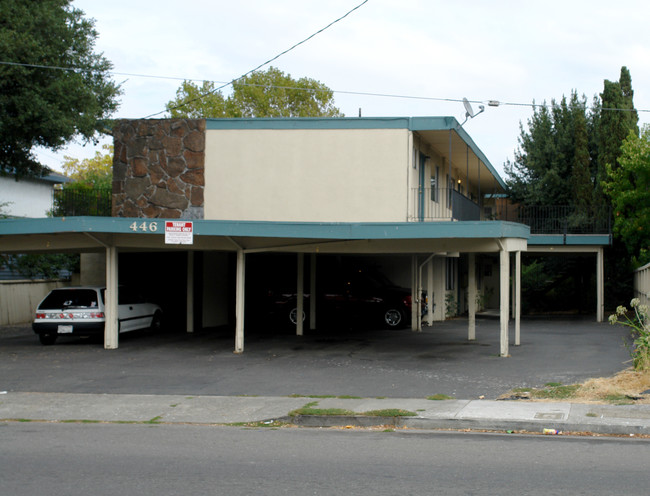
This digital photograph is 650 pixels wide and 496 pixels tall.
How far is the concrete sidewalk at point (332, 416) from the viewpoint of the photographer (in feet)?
30.3

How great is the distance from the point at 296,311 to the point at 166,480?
16167 millimetres

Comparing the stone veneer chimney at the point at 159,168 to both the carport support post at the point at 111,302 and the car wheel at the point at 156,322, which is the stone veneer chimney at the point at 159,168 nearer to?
the car wheel at the point at 156,322

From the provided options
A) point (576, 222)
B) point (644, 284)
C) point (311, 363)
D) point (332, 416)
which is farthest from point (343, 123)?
point (576, 222)

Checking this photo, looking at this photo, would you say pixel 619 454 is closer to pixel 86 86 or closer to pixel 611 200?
pixel 86 86

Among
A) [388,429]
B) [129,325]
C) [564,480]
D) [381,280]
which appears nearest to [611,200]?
[381,280]

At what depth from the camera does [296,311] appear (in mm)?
22844

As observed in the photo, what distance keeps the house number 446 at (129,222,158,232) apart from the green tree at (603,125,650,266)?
17.9m

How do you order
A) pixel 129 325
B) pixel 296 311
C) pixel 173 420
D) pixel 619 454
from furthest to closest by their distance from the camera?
pixel 296 311, pixel 129 325, pixel 173 420, pixel 619 454

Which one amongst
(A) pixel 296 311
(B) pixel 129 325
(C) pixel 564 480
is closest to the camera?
(C) pixel 564 480

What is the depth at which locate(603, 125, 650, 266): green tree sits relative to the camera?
1025 inches

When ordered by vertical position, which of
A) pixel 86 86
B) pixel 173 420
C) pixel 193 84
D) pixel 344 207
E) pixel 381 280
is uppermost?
pixel 193 84

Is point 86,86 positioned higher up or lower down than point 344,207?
higher up

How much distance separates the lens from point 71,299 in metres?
18.4

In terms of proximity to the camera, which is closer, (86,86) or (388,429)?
(388,429)
